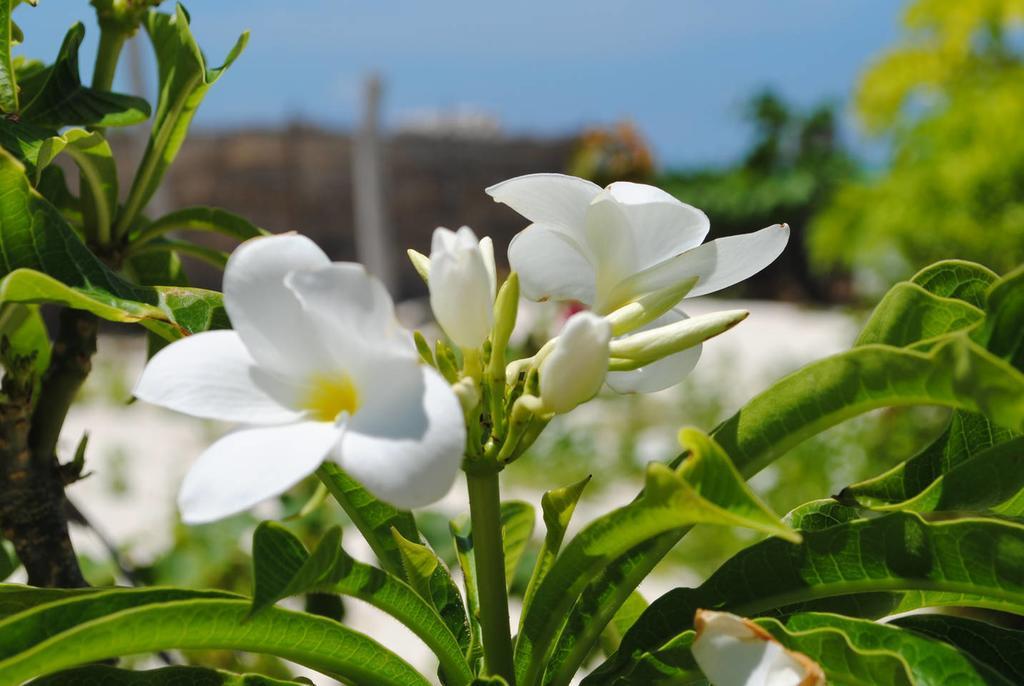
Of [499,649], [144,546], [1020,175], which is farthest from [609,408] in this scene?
[499,649]

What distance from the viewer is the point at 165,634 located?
445 millimetres

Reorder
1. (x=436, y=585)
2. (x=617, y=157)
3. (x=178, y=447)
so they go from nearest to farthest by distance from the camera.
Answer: (x=436, y=585) → (x=178, y=447) → (x=617, y=157)

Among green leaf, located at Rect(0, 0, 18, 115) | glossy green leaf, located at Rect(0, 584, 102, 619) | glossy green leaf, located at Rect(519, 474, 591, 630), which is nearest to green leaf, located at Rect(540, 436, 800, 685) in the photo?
glossy green leaf, located at Rect(519, 474, 591, 630)

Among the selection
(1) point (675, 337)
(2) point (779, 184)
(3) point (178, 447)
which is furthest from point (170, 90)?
A: (2) point (779, 184)

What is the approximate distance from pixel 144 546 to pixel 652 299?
346 cm

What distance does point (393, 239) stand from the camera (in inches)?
456

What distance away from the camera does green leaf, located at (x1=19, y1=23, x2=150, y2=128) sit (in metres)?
0.69

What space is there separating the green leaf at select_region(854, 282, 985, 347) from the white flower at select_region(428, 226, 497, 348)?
0.20 m

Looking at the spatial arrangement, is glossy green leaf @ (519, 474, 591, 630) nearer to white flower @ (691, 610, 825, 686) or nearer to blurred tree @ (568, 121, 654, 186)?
white flower @ (691, 610, 825, 686)

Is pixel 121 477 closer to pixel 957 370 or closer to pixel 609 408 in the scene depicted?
pixel 609 408

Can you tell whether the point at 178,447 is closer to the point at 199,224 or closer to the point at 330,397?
the point at 199,224

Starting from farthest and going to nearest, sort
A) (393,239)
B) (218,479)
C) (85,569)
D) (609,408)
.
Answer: (393,239) < (609,408) < (85,569) < (218,479)

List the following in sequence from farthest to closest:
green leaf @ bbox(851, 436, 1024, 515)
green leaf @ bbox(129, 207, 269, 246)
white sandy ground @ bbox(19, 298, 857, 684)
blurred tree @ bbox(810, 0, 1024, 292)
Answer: blurred tree @ bbox(810, 0, 1024, 292), white sandy ground @ bbox(19, 298, 857, 684), green leaf @ bbox(129, 207, 269, 246), green leaf @ bbox(851, 436, 1024, 515)

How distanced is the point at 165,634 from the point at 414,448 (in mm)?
168
